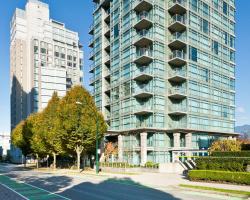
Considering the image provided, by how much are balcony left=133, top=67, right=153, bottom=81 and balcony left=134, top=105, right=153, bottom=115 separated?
15.6 feet

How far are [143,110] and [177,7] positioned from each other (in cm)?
1935

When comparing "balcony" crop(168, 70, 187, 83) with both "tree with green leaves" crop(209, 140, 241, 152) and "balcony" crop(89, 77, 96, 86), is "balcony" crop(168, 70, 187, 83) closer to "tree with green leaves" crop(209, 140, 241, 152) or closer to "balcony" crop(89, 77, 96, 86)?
"tree with green leaves" crop(209, 140, 241, 152)

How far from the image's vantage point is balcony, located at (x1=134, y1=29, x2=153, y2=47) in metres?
57.5

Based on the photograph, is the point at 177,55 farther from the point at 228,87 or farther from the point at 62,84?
the point at 62,84

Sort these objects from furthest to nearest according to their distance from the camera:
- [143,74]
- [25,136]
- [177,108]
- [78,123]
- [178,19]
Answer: [25,136] < [178,19] < [177,108] < [143,74] < [78,123]

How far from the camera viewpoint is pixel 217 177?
28156 mm

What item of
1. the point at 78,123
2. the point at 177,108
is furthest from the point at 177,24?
the point at 78,123

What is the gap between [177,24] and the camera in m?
59.4

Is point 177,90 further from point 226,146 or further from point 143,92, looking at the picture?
point 226,146

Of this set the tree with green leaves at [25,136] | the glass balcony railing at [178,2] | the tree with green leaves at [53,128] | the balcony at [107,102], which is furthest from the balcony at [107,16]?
the tree with green leaves at [25,136]

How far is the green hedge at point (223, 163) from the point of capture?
2803 cm

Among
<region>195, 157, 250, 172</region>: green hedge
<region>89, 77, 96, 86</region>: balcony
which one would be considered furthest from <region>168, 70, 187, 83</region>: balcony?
<region>195, 157, 250, 172</region>: green hedge

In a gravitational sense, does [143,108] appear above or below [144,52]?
below

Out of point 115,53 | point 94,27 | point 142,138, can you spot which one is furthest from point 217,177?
point 94,27
